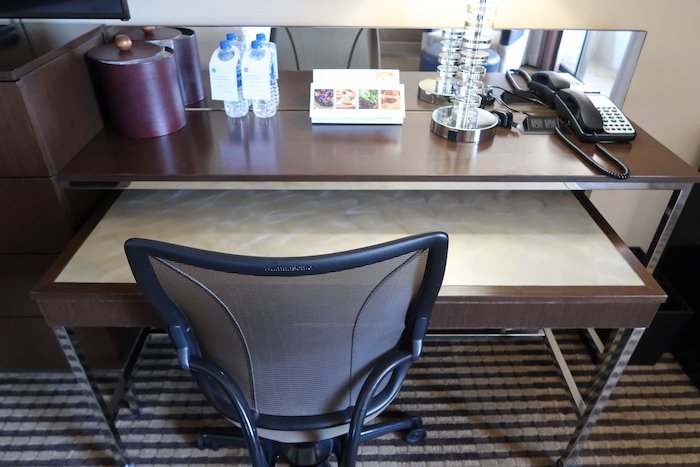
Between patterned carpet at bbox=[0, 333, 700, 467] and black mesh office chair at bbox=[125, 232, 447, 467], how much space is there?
58 cm

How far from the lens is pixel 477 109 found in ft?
4.25

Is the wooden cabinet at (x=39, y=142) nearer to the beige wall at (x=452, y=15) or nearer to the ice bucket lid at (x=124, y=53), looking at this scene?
the ice bucket lid at (x=124, y=53)

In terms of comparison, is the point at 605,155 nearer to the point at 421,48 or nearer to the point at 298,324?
the point at 421,48

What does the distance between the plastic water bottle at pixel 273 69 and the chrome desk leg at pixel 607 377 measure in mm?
1048

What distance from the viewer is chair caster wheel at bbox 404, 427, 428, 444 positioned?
1.46 metres

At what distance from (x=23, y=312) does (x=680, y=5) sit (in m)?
2.14

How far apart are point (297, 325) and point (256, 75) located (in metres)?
0.73

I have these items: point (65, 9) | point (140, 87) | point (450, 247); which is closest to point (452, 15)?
point (450, 247)

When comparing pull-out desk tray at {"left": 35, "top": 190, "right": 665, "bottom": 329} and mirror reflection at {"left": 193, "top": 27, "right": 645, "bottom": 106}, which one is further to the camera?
mirror reflection at {"left": 193, "top": 27, "right": 645, "bottom": 106}

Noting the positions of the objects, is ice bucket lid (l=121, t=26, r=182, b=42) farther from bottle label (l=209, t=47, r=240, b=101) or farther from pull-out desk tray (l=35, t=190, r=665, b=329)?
pull-out desk tray (l=35, t=190, r=665, b=329)

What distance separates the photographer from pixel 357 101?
4.32 feet

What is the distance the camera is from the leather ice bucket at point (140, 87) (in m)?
1.16

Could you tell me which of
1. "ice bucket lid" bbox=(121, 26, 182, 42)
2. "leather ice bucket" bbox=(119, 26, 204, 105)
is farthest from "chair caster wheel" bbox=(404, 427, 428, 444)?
"ice bucket lid" bbox=(121, 26, 182, 42)

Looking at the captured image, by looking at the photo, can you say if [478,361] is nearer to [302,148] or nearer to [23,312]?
[302,148]
